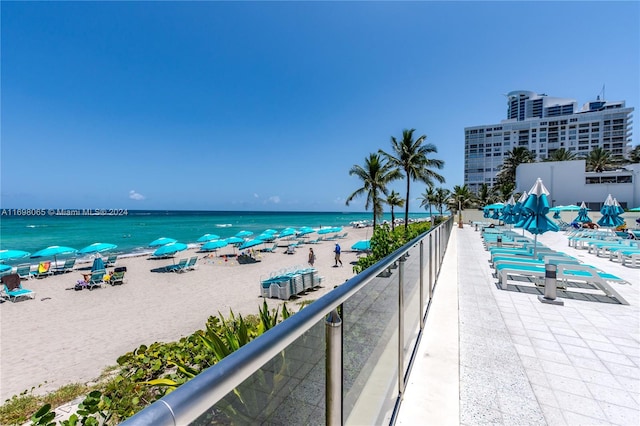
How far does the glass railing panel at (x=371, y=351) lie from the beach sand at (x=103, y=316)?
3216 mm

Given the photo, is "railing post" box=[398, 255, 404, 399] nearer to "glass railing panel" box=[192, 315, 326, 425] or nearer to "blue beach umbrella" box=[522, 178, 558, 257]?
"glass railing panel" box=[192, 315, 326, 425]

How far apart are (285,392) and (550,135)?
365 ft

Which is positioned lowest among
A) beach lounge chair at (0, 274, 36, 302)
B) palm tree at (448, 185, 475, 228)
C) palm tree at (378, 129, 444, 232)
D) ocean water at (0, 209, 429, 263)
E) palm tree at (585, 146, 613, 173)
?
ocean water at (0, 209, 429, 263)

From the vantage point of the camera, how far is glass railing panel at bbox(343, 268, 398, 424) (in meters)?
1.72

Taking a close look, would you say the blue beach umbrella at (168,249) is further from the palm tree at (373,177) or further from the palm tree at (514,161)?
the palm tree at (514,161)

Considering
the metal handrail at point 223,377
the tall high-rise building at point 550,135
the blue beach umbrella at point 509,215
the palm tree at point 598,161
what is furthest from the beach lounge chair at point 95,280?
the tall high-rise building at point 550,135

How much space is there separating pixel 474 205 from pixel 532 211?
156ft

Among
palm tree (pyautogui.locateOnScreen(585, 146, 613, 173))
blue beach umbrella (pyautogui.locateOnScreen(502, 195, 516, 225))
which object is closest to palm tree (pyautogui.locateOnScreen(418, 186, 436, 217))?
palm tree (pyautogui.locateOnScreen(585, 146, 613, 173))

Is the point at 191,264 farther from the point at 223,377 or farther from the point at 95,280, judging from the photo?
the point at 223,377

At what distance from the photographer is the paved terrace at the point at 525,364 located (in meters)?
2.71

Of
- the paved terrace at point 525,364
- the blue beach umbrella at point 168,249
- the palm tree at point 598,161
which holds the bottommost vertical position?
the blue beach umbrella at point 168,249

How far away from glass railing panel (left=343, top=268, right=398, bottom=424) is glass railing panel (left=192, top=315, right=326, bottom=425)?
267mm

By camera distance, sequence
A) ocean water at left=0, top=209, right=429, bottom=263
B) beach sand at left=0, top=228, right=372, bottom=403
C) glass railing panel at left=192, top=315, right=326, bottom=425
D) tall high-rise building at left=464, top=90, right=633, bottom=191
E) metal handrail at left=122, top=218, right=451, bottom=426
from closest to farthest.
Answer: metal handrail at left=122, top=218, right=451, bottom=426
glass railing panel at left=192, top=315, right=326, bottom=425
beach sand at left=0, top=228, right=372, bottom=403
ocean water at left=0, top=209, right=429, bottom=263
tall high-rise building at left=464, top=90, right=633, bottom=191

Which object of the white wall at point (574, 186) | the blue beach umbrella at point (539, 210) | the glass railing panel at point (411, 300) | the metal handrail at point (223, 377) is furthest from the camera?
the white wall at point (574, 186)
